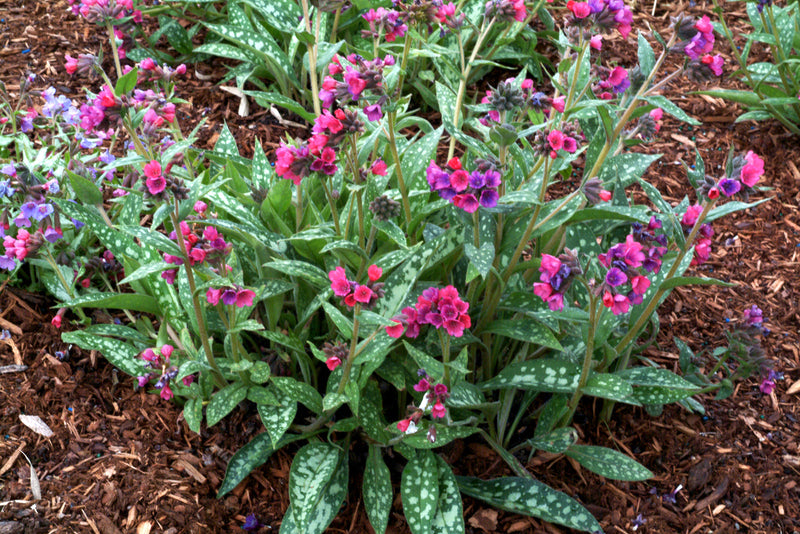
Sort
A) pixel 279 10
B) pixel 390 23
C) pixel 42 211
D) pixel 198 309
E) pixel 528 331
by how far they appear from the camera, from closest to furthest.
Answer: pixel 198 309 < pixel 528 331 < pixel 42 211 < pixel 390 23 < pixel 279 10

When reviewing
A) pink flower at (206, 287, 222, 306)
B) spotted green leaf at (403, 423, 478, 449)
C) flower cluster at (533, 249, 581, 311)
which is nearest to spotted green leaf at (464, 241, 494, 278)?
flower cluster at (533, 249, 581, 311)

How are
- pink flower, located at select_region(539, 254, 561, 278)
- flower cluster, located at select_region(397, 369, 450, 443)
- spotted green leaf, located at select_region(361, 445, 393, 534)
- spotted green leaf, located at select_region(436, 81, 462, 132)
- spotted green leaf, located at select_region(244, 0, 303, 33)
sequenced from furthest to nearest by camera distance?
spotted green leaf, located at select_region(244, 0, 303, 33) → spotted green leaf, located at select_region(436, 81, 462, 132) → spotted green leaf, located at select_region(361, 445, 393, 534) → flower cluster, located at select_region(397, 369, 450, 443) → pink flower, located at select_region(539, 254, 561, 278)

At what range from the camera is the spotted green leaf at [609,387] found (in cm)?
215

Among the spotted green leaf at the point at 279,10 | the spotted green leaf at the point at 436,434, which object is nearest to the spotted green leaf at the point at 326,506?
the spotted green leaf at the point at 436,434

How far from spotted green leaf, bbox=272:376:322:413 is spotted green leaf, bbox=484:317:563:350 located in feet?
2.01

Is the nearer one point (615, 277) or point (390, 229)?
point (615, 277)

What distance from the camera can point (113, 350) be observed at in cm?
243

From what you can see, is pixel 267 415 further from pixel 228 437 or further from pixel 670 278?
pixel 670 278

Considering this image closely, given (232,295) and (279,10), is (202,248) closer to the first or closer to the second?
(232,295)

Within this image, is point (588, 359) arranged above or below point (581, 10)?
below

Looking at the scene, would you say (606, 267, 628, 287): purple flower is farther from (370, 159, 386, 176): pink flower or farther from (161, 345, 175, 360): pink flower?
(161, 345, 175, 360): pink flower

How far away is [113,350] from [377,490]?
39.5 inches

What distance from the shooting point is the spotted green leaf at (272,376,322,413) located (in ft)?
7.38

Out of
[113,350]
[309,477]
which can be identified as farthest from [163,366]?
[309,477]
